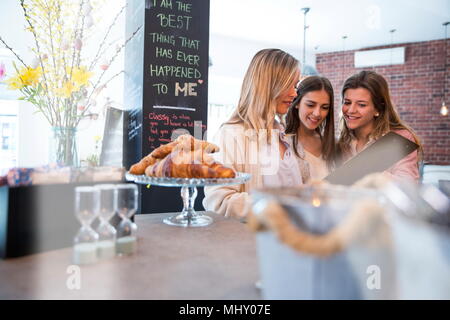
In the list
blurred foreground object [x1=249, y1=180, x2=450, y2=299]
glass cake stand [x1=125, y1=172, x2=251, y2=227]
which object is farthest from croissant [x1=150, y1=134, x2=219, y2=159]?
blurred foreground object [x1=249, y1=180, x2=450, y2=299]

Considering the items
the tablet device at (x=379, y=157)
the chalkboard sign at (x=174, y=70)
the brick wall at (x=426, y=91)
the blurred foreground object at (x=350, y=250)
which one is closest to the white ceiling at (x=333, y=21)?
the brick wall at (x=426, y=91)

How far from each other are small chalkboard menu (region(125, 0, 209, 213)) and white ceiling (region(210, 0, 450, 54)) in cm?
223

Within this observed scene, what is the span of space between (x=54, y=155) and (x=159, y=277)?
1.89ft

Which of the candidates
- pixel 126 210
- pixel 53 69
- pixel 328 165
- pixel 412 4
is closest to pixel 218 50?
pixel 412 4

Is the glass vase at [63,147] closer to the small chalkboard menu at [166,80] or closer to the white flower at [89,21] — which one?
the white flower at [89,21]

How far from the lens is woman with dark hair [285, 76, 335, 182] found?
2.02m

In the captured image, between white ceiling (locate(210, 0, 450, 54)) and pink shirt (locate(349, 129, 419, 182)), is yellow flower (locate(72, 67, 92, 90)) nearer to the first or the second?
pink shirt (locate(349, 129, 419, 182))

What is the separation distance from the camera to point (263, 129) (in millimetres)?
1805

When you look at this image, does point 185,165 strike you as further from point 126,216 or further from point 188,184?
point 126,216

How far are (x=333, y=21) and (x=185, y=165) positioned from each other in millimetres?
4828

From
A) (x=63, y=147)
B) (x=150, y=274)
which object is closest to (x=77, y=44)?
(x=63, y=147)

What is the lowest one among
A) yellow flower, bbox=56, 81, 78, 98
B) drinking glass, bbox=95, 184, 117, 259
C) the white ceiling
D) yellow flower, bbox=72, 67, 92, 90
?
drinking glass, bbox=95, 184, 117, 259

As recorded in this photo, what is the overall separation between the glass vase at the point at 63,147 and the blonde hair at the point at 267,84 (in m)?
0.91

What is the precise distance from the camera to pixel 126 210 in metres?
0.81
